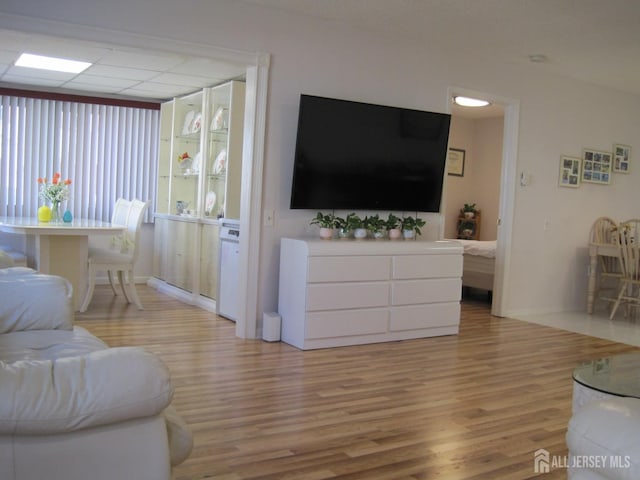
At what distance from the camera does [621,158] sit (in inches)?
277

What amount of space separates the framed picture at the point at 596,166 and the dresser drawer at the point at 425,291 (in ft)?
8.40

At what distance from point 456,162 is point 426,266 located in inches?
181

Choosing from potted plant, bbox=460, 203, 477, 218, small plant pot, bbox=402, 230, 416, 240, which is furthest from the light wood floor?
potted plant, bbox=460, 203, 477, 218

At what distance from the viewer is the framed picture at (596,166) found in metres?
6.69

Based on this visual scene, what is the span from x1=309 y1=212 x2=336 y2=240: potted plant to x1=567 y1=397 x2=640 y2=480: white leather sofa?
3303mm

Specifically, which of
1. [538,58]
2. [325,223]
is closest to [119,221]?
[325,223]

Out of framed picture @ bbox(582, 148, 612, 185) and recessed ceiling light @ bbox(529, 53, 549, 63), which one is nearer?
recessed ceiling light @ bbox(529, 53, 549, 63)

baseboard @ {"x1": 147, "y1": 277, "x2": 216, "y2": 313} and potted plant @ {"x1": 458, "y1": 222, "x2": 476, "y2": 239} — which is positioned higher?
potted plant @ {"x1": 458, "y1": 222, "x2": 476, "y2": 239}

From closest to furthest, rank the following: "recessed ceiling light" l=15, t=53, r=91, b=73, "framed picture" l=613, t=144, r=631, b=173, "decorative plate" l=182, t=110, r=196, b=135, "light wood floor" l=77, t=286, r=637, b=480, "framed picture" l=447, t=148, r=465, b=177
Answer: "light wood floor" l=77, t=286, r=637, b=480 → "recessed ceiling light" l=15, t=53, r=91, b=73 → "decorative plate" l=182, t=110, r=196, b=135 → "framed picture" l=613, t=144, r=631, b=173 → "framed picture" l=447, t=148, r=465, b=177

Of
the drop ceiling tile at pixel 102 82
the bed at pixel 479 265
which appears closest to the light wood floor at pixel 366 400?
the bed at pixel 479 265

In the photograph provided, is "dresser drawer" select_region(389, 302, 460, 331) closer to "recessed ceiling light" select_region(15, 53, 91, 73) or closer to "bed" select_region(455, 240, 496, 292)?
"bed" select_region(455, 240, 496, 292)

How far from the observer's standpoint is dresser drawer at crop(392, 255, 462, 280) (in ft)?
15.7

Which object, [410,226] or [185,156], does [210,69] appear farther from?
[410,226]

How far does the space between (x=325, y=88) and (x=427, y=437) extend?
9.59 feet
